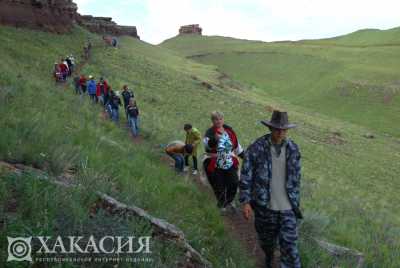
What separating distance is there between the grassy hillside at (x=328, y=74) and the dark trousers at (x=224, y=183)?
1408 inches

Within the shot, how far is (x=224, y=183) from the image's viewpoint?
708 cm

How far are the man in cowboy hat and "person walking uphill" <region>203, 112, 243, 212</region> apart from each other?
4.41ft

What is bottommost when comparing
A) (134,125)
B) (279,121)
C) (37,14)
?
(134,125)

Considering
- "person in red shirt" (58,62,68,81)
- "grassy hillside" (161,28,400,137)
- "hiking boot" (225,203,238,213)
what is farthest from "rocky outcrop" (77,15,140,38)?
"hiking boot" (225,203,238,213)

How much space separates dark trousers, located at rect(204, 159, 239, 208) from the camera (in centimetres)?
697

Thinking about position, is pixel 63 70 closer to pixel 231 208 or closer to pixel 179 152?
pixel 179 152

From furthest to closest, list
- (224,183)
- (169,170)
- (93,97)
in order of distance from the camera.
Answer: (93,97)
(169,170)
(224,183)

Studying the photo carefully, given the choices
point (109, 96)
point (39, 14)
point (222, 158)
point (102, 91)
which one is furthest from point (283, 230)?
point (39, 14)

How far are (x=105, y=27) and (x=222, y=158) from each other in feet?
229

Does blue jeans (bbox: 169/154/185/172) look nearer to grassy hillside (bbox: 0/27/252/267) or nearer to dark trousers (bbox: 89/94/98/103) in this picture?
grassy hillside (bbox: 0/27/252/267)

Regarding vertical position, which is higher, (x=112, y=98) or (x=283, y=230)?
(x=112, y=98)

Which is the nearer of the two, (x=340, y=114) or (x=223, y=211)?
(x=223, y=211)

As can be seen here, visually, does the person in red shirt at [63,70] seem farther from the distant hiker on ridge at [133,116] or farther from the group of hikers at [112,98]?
the distant hiker on ridge at [133,116]

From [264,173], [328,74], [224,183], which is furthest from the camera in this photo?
[328,74]
